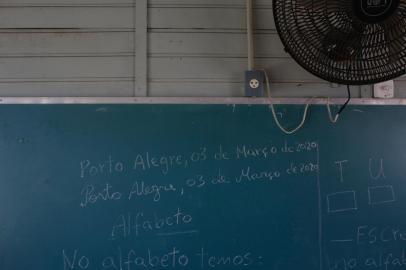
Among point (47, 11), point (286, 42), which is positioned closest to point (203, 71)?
point (286, 42)

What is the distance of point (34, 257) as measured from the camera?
1419 millimetres

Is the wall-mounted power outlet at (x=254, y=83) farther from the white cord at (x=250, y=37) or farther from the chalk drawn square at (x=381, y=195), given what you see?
the chalk drawn square at (x=381, y=195)

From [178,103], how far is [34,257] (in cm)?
88

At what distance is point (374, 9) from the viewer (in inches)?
40.2

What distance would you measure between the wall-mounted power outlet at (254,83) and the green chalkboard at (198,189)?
0.07m

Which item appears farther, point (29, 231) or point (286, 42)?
point (29, 231)

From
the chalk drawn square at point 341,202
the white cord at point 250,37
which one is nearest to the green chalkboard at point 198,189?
the chalk drawn square at point 341,202

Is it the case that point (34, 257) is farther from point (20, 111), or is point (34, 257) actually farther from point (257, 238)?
point (257, 238)

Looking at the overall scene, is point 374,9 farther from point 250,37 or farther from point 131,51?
point 131,51

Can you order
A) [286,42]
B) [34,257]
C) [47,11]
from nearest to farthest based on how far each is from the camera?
1. [286,42]
2. [34,257]
3. [47,11]

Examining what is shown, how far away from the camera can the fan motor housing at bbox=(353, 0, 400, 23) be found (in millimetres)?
1009

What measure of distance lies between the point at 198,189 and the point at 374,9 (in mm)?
923

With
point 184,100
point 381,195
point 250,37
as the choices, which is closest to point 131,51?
point 184,100

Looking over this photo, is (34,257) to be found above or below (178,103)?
below
